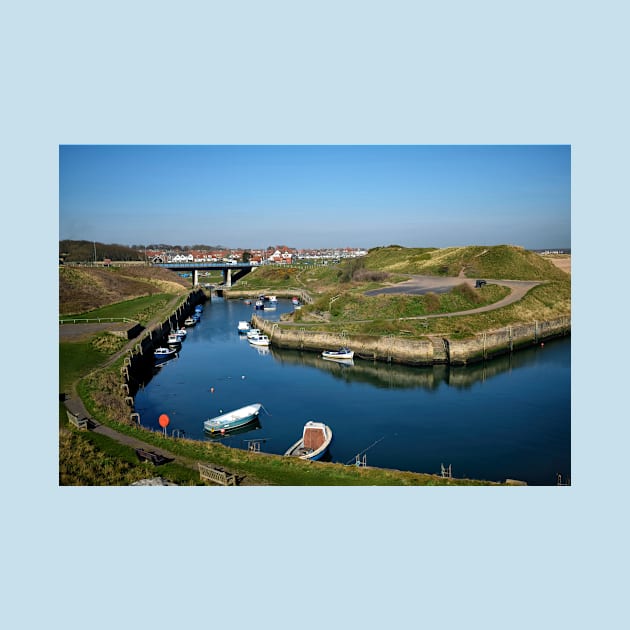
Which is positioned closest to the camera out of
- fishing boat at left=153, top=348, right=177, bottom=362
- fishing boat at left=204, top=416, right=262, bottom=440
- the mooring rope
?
the mooring rope

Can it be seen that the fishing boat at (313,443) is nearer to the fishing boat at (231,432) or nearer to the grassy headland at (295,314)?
the grassy headland at (295,314)

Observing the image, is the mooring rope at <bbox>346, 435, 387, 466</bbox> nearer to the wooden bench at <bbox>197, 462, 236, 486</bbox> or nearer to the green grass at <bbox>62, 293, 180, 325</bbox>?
the wooden bench at <bbox>197, 462, 236, 486</bbox>

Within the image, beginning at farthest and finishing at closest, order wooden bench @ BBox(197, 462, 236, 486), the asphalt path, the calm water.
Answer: the asphalt path, the calm water, wooden bench @ BBox(197, 462, 236, 486)

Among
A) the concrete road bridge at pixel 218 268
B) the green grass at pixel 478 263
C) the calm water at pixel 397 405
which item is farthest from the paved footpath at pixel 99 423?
the concrete road bridge at pixel 218 268

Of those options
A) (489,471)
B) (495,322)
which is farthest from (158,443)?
(495,322)

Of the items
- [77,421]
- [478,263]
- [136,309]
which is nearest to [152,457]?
[77,421]

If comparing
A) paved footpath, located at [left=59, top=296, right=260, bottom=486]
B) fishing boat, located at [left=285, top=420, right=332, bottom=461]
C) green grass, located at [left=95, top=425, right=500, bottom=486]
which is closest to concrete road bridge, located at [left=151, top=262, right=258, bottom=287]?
paved footpath, located at [left=59, top=296, right=260, bottom=486]

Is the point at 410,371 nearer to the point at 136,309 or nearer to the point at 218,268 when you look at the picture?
the point at 136,309
